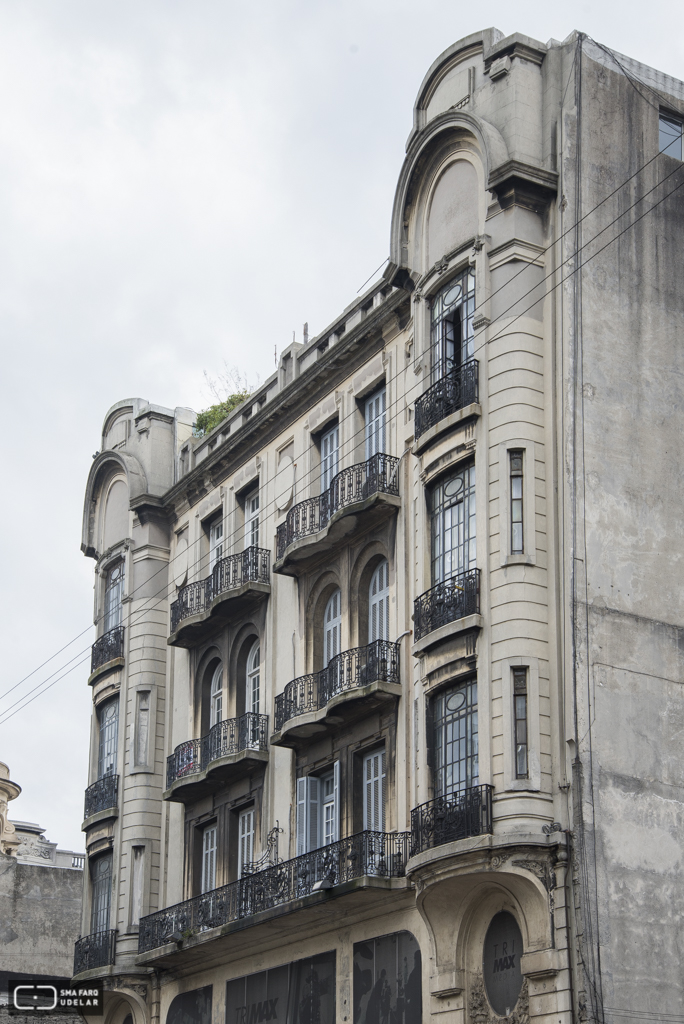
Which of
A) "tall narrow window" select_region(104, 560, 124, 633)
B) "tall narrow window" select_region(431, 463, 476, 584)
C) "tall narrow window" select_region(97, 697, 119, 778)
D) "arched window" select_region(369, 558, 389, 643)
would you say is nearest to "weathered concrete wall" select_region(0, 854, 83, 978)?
"tall narrow window" select_region(97, 697, 119, 778)

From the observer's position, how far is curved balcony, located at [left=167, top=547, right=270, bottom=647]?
3191 centimetres

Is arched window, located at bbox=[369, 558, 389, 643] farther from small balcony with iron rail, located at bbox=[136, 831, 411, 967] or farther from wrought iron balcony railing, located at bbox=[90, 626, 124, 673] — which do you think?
wrought iron balcony railing, located at bbox=[90, 626, 124, 673]

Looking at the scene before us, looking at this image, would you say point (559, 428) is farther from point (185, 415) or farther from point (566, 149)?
point (185, 415)

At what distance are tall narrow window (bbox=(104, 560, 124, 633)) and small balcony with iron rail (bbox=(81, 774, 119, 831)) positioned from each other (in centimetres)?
389

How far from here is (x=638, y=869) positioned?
22188mm

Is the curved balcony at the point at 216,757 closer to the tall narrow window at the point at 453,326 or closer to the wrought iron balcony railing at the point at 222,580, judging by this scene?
the wrought iron balcony railing at the point at 222,580

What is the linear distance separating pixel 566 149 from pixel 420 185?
336 centimetres

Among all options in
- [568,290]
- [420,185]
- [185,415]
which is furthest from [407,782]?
[185,415]

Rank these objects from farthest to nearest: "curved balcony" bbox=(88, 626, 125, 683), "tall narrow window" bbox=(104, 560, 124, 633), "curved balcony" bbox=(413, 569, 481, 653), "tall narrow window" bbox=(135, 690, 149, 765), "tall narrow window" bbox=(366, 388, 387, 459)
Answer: "tall narrow window" bbox=(104, 560, 124, 633)
"curved balcony" bbox=(88, 626, 125, 683)
"tall narrow window" bbox=(135, 690, 149, 765)
"tall narrow window" bbox=(366, 388, 387, 459)
"curved balcony" bbox=(413, 569, 481, 653)

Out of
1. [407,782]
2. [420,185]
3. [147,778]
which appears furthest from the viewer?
[147,778]

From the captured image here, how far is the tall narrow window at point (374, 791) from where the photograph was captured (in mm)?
26812

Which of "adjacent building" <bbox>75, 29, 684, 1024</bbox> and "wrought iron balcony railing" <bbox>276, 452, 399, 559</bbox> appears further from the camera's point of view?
"wrought iron balcony railing" <bbox>276, 452, 399, 559</bbox>

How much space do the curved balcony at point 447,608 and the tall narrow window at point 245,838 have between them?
26.3 feet

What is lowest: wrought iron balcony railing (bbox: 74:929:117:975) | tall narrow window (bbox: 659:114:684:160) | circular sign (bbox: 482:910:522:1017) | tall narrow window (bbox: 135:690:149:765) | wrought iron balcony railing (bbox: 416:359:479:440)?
circular sign (bbox: 482:910:522:1017)
